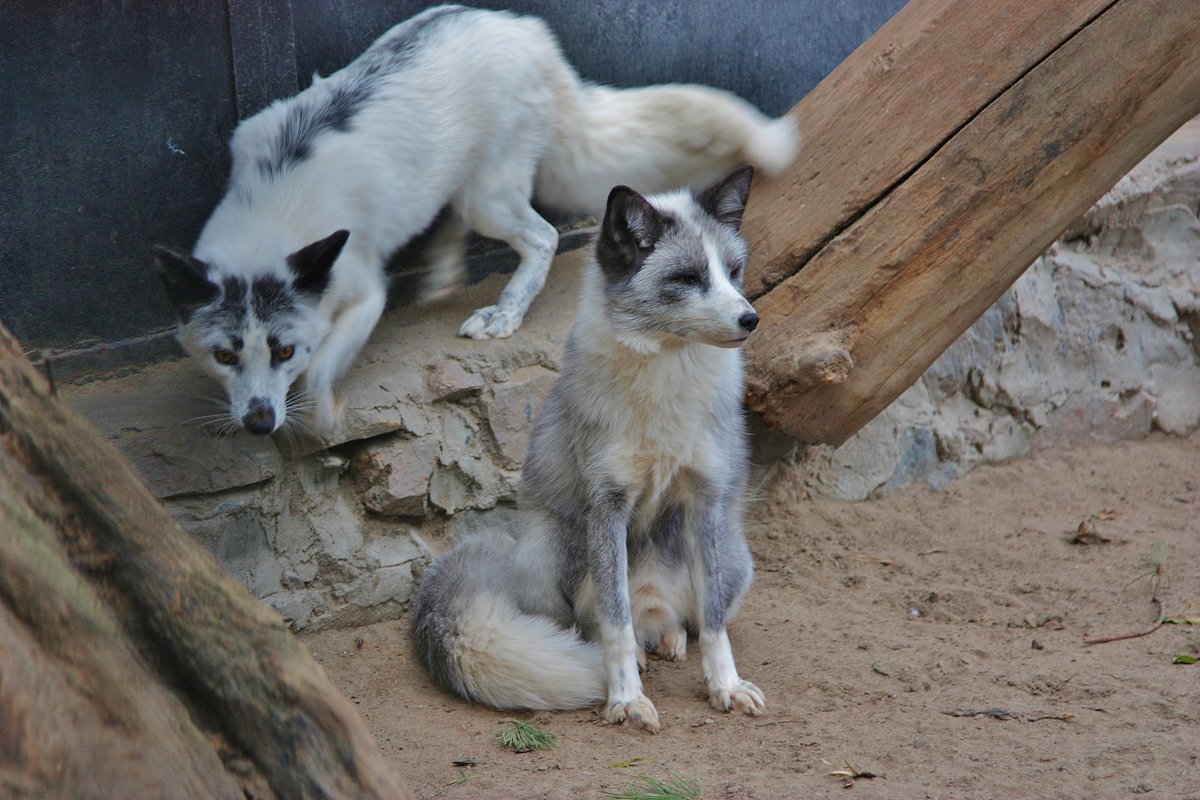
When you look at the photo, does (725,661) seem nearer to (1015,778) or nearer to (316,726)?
(1015,778)

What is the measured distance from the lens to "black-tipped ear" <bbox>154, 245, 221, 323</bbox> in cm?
344

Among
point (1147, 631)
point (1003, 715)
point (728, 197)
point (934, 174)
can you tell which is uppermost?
point (934, 174)

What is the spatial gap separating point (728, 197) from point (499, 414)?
4.58 feet

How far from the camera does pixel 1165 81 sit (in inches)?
141

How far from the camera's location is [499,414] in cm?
434

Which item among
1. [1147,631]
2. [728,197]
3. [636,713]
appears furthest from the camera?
[1147,631]

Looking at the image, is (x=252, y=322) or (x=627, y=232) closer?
(x=627, y=232)

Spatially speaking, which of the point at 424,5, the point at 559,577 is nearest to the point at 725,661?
the point at 559,577

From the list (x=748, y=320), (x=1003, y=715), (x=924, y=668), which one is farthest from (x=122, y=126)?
(x=1003, y=715)

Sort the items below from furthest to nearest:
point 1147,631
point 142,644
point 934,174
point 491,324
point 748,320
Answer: point 491,324 → point 934,174 → point 1147,631 → point 748,320 → point 142,644

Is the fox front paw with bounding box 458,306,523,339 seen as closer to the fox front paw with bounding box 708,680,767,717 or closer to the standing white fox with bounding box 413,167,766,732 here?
the standing white fox with bounding box 413,167,766,732

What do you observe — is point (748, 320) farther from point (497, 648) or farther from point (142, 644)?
point (142, 644)

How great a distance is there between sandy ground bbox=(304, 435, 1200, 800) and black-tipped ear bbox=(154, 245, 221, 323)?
4.14 feet

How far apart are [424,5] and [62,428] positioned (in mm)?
3205
